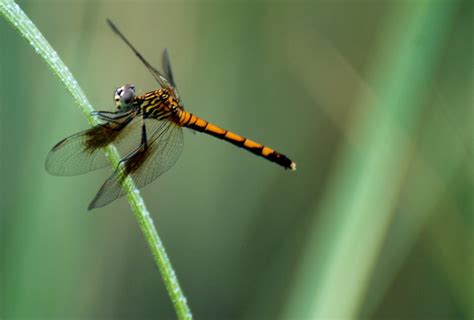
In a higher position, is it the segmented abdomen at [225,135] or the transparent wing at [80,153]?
the segmented abdomen at [225,135]

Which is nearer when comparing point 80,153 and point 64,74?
point 64,74

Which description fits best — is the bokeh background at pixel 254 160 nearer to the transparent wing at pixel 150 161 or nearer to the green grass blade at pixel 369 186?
the green grass blade at pixel 369 186

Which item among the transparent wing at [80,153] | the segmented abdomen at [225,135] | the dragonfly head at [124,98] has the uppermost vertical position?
the segmented abdomen at [225,135]

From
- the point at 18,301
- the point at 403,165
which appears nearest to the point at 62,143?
the point at 18,301

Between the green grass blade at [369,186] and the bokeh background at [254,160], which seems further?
the bokeh background at [254,160]

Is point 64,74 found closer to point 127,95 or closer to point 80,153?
point 80,153

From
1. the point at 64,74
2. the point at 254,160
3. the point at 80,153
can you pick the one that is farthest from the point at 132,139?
the point at 254,160

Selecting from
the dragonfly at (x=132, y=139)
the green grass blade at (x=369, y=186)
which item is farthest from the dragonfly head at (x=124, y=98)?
the green grass blade at (x=369, y=186)

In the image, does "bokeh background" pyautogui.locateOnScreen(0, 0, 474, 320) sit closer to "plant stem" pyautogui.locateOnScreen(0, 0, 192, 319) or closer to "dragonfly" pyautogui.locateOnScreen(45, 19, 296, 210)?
"dragonfly" pyautogui.locateOnScreen(45, 19, 296, 210)
